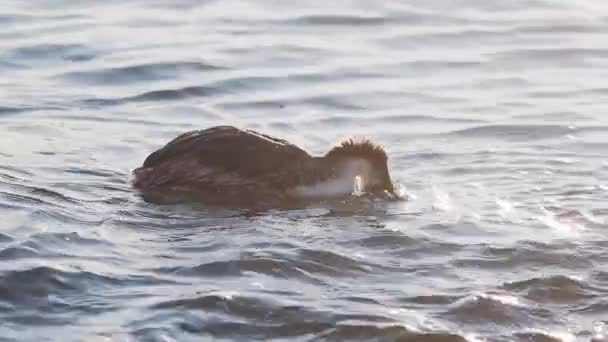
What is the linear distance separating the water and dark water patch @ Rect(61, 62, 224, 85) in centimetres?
3

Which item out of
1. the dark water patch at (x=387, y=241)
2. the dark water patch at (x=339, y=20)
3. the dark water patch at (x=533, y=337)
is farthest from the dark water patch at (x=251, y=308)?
the dark water patch at (x=339, y=20)

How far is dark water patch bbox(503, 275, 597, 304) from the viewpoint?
25.1 feet

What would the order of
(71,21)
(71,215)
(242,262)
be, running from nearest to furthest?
(242,262), (71,215), (71,21)

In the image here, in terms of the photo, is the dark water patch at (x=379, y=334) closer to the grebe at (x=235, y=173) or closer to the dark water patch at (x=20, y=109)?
the grebe at (x=235, y=173)

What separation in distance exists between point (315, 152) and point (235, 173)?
1811 millimetres

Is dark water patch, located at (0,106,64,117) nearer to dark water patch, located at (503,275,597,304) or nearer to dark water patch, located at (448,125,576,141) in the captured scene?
dark water patch, located at (448,125,576,141)

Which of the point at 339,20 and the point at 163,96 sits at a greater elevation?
the point at 339,20

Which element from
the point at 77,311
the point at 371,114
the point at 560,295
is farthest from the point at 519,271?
the point at 371,114

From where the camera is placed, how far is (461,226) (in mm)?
9234

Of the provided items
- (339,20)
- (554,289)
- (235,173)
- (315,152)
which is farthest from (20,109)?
(554,289)

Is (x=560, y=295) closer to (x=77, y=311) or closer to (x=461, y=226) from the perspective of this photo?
(x=461, y=226)

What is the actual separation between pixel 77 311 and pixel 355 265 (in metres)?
1.73

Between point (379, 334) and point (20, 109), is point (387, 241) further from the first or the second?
point (20, 109)

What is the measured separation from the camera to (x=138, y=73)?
14344 mm
